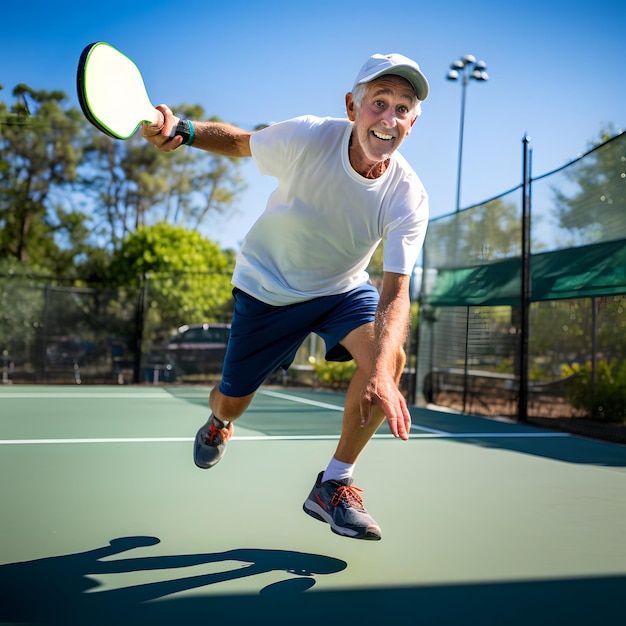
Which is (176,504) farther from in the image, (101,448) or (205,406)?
(205,406)

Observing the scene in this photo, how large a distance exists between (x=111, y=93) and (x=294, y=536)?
1.70 m

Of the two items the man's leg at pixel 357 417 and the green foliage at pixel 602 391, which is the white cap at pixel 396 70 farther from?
the green foliage at pixel 602 391

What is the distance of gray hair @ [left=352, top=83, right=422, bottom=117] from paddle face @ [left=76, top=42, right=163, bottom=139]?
0.69 metres

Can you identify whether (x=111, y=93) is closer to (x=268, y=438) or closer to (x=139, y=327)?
(x=268, y=438)

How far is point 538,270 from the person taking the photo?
23.8ft

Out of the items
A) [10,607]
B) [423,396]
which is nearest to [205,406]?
[423,396]

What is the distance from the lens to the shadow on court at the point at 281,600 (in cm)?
200

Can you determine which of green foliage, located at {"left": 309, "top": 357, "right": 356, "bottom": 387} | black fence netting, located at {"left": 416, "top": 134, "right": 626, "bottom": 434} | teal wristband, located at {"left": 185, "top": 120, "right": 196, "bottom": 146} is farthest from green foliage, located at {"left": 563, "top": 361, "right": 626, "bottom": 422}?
teal wristband, located at {"left": 185, "top": 120, "right": 196, "bottom": 146}

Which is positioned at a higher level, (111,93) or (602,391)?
(111,93)

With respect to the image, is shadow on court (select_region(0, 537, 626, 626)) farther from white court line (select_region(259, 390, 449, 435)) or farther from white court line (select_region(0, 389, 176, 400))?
white court line (select_region(0, 389, 176, 400))

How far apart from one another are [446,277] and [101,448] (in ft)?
16.8

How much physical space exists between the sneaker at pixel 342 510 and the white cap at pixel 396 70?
54.9 inches

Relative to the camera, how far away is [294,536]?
284 cm

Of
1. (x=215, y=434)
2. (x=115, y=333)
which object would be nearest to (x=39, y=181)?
(x=115, y=333)
